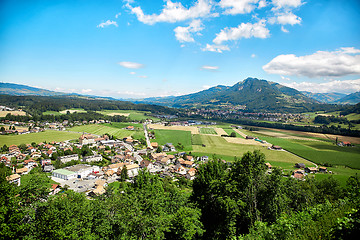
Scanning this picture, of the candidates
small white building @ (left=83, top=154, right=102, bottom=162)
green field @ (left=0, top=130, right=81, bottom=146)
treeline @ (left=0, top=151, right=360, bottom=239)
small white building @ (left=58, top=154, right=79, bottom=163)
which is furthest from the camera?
green field @ (left=0, top=130, right=81, bottom=146)

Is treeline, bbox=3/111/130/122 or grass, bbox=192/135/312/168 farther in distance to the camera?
treeline, bbox=3/111/130/122

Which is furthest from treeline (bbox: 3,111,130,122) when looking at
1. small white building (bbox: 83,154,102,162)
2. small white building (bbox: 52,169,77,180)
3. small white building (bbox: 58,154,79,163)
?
small white building (bbox: 52,169,77,180)

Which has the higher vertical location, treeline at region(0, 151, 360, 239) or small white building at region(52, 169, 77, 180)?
treeline at region(0, 151, 360, 239)

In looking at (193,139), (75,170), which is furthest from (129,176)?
(193,139)

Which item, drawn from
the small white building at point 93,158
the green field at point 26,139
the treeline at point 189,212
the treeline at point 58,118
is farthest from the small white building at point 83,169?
the treeline at point 58,118

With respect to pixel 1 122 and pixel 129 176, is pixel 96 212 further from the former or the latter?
pixel 1 122

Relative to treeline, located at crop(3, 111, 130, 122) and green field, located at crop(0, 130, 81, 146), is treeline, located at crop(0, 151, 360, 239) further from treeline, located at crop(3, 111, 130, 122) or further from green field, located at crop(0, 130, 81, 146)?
treeline, located at crop(3, 111, 130, 122)

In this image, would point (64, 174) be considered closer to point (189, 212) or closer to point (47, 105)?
point (189, 212)

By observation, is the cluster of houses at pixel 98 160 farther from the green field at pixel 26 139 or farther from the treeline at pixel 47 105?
the treeline at pixel 47 105

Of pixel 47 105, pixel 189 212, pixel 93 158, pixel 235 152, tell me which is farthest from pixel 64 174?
pixel 47 105

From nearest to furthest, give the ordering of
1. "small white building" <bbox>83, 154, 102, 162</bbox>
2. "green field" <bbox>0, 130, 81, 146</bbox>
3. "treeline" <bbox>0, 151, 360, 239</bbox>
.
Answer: "treeline" <bbox>0, 151, 360, 239</bbox>
"small white building" <bbox>83, 154, 102, 162</bbox>
"green field" <bbox>0, 130, 81, 146</bbox>
